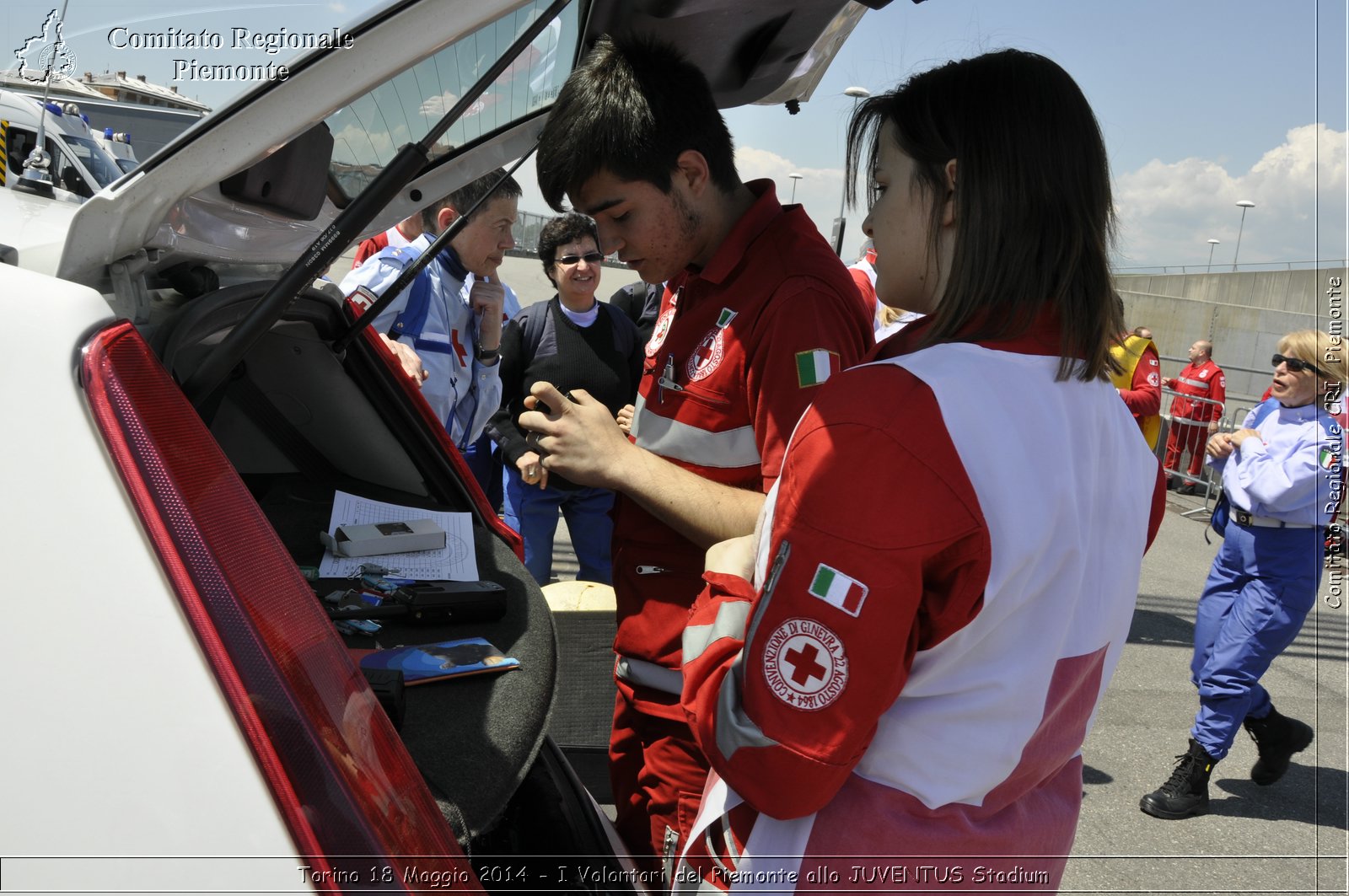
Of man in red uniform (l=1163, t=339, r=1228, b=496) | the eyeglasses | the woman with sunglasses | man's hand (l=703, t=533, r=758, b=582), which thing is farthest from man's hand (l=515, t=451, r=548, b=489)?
man in red uniform (l=1163, t=339, r=1228, b=496)

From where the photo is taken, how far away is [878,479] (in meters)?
0.99

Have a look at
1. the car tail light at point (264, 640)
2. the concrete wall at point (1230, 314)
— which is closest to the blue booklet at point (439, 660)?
the car tail light at point (264, 640)

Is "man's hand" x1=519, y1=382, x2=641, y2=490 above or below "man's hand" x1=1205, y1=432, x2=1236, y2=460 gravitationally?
above

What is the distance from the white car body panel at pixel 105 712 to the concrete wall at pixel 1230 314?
15.0 metres

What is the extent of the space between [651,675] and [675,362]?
592mm

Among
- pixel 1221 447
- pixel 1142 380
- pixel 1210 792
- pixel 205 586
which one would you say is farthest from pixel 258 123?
pixel 1142 380

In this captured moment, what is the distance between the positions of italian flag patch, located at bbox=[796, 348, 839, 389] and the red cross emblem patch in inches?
25.2

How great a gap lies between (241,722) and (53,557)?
8.7 inches

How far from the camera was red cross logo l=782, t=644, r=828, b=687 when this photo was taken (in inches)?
40.6

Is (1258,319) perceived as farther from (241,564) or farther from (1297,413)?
(241,564)

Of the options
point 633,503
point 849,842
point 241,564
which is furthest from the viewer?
point 633,503

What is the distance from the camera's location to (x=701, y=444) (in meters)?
1.78

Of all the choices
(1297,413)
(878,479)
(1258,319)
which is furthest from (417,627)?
(1258,319)

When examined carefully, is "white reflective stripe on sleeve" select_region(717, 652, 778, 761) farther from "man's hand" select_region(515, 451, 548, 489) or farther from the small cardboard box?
"man's hand" select_region(515, 451, 548, 489)
